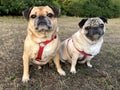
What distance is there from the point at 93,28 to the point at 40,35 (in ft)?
2.62

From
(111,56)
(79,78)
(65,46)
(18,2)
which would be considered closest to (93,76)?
(79,78)

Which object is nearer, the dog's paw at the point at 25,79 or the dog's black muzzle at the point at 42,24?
the dog's black muzzle at the point at 42,24

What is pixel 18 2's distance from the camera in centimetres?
1124

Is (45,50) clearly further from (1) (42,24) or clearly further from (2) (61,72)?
(2) (61,72)

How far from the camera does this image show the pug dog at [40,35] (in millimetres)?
4074

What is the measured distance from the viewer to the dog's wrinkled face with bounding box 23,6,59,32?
13.3ft

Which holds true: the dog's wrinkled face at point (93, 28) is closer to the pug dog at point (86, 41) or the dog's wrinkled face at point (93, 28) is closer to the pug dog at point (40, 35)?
the pug dog at point (86, 41)

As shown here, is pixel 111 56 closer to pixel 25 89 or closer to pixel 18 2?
pixel 25 89

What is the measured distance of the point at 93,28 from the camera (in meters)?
4.37

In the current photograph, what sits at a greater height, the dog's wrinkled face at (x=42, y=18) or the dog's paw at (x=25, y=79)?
the dog's wrinkled face at (x=42, y=18)

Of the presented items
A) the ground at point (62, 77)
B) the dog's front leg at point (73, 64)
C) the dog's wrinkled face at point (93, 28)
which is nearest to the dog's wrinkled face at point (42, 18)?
the dog's wrinkled face at point (93, 28)

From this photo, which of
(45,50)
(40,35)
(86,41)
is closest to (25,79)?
(45,50)

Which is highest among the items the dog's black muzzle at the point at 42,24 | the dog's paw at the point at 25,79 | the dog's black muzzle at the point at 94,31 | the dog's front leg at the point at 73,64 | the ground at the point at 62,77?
the dog's black muzzle at the point at 42,24

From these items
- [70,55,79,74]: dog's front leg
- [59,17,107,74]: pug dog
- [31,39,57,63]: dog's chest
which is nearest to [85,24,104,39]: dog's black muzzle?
[59,17,107,74]: pug dog
